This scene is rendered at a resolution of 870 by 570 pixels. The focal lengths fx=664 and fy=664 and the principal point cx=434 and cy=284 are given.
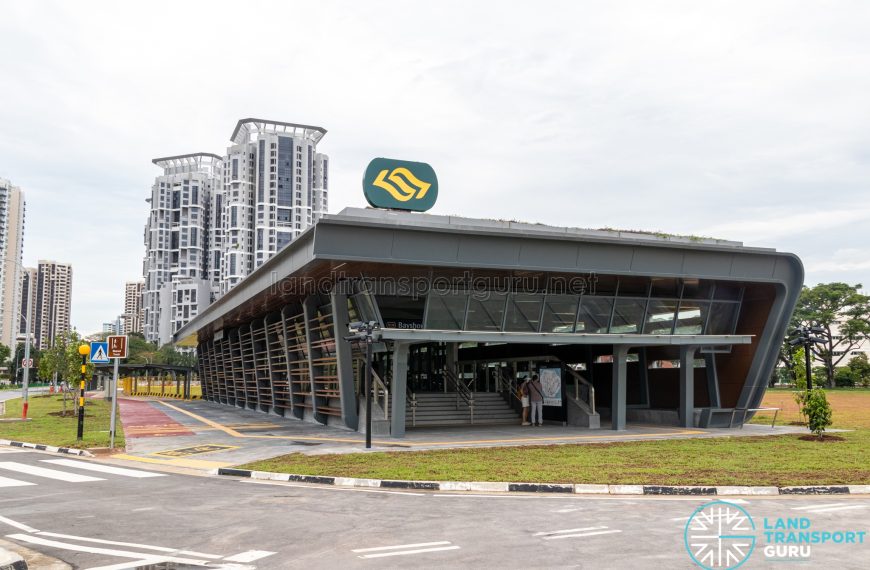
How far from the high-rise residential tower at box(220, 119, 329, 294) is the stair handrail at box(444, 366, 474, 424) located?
160m

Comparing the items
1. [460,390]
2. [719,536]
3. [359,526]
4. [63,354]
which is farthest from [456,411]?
[63,354]

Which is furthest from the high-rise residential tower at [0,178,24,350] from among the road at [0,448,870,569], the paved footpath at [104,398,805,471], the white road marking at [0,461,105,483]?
the road at [0,448,870,569]

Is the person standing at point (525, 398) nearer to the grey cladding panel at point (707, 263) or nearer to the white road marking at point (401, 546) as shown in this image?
the grey cladding panel at point (707, 263)

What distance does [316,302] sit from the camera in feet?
89.2

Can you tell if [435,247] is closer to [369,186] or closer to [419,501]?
[369,186]

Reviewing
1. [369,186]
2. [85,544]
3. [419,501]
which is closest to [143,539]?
[85,544]

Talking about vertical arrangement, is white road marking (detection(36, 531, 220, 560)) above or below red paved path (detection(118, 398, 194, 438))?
above

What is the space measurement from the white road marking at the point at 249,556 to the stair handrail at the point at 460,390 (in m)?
20.8

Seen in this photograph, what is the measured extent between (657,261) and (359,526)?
58.5 ft

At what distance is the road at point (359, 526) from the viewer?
728cm

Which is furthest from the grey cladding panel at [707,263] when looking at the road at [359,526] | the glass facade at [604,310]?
the road at [359,526]

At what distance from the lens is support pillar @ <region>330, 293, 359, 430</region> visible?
2412cm

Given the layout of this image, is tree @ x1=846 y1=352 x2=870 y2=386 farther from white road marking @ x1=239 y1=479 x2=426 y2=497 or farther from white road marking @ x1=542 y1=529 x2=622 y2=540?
white road marking @ x1=542 y1=529 x2=622 y2=540

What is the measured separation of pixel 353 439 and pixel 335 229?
7.00 metres
